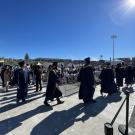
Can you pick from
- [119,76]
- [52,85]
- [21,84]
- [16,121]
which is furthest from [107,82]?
[16,121]

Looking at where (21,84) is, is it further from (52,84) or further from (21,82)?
(52,84)

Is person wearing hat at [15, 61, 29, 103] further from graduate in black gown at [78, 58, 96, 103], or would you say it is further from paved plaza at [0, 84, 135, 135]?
graduate in black gown at [78, 58, 96, 103]

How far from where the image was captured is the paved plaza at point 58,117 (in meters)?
6.62

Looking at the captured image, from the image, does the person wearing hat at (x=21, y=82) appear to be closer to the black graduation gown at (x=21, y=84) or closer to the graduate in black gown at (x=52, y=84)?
the black graduation gown at (x=21, y=84)

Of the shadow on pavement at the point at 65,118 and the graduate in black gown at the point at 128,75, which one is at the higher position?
the graduate in black gown at the point at 128,75

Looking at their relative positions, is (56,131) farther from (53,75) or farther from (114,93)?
(114,93)

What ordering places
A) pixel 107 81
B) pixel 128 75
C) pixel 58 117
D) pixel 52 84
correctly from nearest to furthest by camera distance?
pixel 58 117
pixel 52 84
pixel 107 81
pixel 128 75

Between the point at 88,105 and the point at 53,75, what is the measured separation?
1.78 meters

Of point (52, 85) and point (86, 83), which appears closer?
point (52, 85)

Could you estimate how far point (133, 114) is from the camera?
331 inches

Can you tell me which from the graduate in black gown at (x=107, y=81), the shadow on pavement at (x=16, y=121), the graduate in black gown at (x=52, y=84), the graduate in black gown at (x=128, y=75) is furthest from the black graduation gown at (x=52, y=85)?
the graduate in black gown at (x=128, y=75)

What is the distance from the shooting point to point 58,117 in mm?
7875

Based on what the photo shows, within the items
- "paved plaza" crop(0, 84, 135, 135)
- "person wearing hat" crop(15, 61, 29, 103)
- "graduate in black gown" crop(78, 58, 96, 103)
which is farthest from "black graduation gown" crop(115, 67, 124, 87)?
"person wearing hat" crop(15, 61, 29, 103)

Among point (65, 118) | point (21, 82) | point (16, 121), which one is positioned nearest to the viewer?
point (16, 121)
